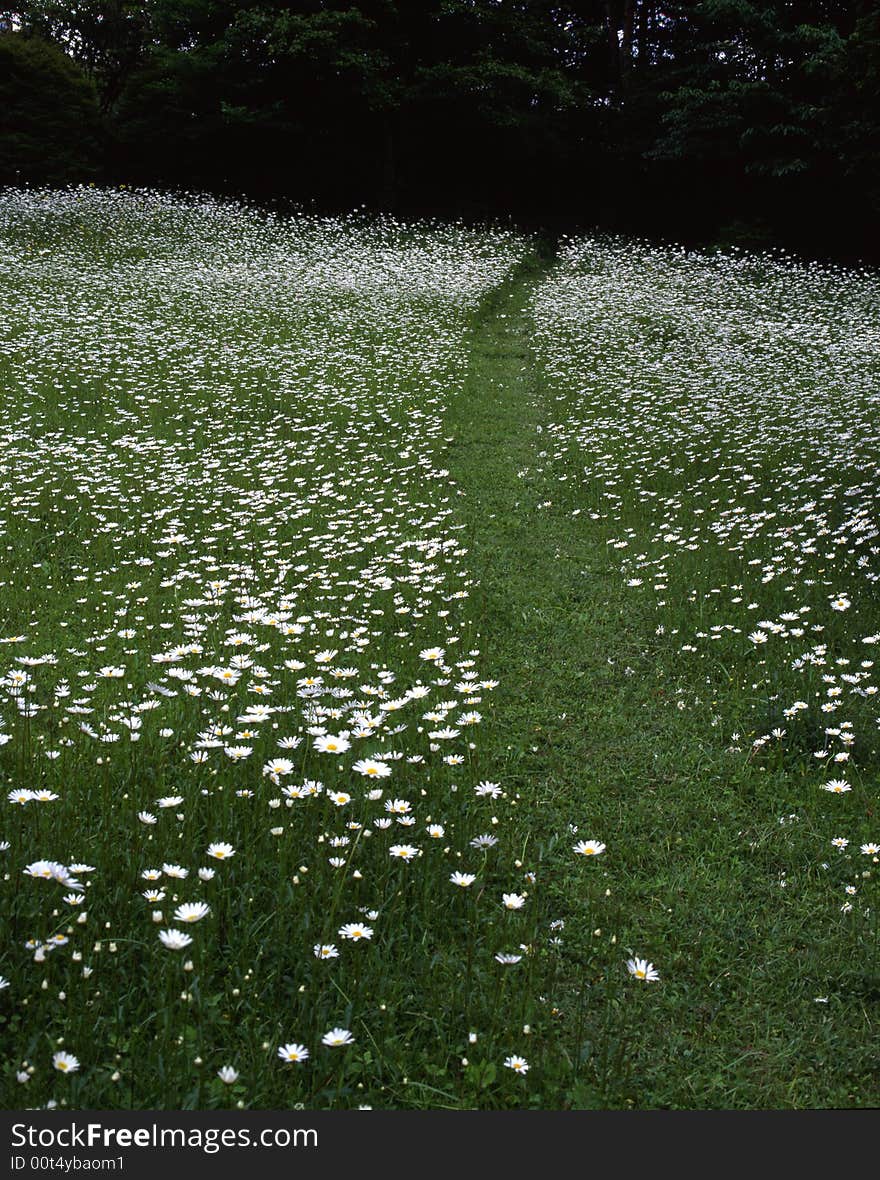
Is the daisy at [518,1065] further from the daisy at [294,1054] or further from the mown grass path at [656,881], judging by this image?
the daisy at [294,1054]

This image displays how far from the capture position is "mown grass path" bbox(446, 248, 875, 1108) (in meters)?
2.67

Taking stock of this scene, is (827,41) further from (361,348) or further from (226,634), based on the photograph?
(226,634)

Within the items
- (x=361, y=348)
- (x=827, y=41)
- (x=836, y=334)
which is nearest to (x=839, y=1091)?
(x=361, y=348)

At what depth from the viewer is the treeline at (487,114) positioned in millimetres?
23797

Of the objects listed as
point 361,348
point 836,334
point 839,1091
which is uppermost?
point 836,334

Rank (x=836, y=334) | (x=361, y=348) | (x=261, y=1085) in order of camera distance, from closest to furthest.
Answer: (x=261, y=1085) → (x=361, y=348) → (x=836, y=334)

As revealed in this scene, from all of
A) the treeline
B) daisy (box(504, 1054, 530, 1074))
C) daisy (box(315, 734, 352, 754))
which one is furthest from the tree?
daisy (box(504, 1054, 530, 1074))

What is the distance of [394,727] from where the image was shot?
167 inches

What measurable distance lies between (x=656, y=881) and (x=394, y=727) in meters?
1.42

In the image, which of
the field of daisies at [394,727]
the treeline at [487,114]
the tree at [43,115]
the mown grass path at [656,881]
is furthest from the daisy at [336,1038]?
the tree at [43,115]

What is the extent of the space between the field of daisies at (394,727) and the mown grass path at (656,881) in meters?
0.02

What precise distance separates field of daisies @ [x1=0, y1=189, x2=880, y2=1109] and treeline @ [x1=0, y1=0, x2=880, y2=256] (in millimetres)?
14328

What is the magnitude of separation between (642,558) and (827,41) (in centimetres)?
2083

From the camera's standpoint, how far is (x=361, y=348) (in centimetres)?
1491
